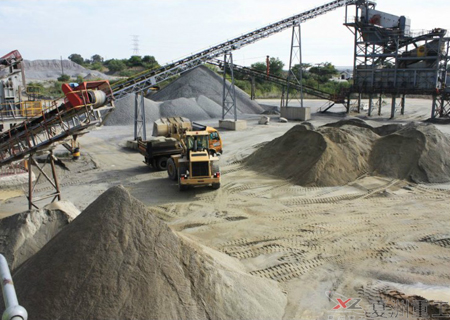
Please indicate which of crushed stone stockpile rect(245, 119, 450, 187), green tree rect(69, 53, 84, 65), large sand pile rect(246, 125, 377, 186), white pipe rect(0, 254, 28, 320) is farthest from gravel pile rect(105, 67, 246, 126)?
green tree rect(69, 53, 84, 65)

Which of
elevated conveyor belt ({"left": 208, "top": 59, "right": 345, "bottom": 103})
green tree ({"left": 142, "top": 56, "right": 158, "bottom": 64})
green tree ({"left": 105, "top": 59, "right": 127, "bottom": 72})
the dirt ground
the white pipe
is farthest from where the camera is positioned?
green tree ({"left": 105, "top": 59, "right": 127, "bottom": 72})

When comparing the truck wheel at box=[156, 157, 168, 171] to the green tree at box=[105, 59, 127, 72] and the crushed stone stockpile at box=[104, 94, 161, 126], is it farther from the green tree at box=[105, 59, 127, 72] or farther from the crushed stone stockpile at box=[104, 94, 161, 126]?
the green tree at box=[105, 59, 127, 72]

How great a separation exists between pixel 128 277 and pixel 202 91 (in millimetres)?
38776

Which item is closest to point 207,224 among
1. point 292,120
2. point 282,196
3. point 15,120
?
point 282,196

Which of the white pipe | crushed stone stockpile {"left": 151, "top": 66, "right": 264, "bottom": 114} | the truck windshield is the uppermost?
crushed stone stockpile {"left": 151, "top": 66, "right": 264, "bottom": 114}

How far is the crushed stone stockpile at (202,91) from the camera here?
43.1 meters

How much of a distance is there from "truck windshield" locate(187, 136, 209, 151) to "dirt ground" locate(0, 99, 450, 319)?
5.63 ft

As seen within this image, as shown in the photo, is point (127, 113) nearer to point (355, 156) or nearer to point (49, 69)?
point (355, 156)

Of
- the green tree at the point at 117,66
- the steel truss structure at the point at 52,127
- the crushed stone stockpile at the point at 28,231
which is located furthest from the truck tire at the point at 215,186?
the green tree at the point at 117,66

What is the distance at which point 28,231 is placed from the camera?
908 centimetres

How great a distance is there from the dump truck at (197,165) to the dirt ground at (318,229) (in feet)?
1.84

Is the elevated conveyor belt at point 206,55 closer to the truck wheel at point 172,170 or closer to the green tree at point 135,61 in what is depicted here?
the truck wheel at point 172,170

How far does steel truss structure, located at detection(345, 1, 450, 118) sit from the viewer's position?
3484 centimetres

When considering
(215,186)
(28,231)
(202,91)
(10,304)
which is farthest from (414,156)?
(202,91)
